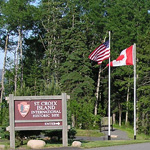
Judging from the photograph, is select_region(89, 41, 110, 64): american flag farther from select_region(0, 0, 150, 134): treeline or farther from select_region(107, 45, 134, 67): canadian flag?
select_region(0, 0, 150, 134): treeline

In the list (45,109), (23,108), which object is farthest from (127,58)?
(23,108)

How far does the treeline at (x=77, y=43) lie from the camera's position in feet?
137

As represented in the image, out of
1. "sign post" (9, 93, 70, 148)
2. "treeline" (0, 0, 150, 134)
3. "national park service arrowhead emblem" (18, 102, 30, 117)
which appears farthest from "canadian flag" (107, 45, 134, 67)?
"treeline" (0, 0, 150, 134)

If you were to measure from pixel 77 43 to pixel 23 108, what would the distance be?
3002 cm

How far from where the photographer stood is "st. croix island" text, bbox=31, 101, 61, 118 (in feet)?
52.0

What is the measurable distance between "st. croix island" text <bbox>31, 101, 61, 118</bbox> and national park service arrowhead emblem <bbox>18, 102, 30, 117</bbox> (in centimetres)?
26

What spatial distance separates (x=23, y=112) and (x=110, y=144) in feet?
13.9

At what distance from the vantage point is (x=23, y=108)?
15773mm

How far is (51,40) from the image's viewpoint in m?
48.3

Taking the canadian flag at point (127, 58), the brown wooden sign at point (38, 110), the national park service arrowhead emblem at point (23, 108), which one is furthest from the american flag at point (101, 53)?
the national park service arrowhead emblem at point (23, 108)

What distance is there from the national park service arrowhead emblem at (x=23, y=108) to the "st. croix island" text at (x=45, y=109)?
259 millimetres

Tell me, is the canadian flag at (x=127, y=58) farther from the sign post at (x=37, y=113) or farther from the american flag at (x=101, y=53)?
the sign post at (x=37, y=113)

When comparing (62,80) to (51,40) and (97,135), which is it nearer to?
(51,40)

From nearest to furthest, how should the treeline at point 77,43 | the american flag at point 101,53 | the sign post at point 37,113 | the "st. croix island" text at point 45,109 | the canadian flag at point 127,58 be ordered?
the sign post at point 37,113
the "st. croix island" text at point 45,109
the canadian flag at point 127,58
the american flag at point 101,53
the treeline at point 77,43
